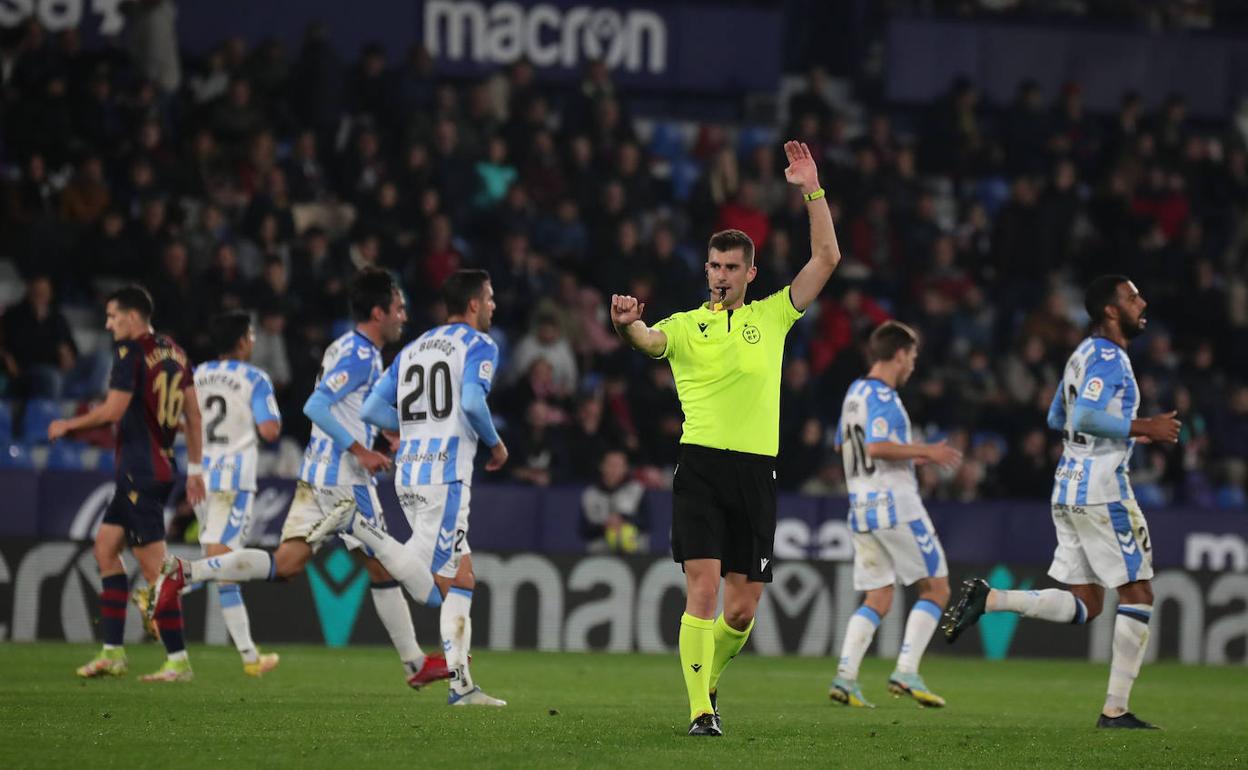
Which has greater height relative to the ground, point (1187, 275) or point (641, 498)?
point (1187, 275)

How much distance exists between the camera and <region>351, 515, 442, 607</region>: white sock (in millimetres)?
10469

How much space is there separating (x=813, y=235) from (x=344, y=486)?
3998mm

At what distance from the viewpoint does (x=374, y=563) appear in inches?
440

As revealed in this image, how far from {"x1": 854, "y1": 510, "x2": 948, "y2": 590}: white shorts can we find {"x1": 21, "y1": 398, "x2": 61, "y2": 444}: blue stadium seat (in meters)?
8.58

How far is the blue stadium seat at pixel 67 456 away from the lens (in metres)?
17.3

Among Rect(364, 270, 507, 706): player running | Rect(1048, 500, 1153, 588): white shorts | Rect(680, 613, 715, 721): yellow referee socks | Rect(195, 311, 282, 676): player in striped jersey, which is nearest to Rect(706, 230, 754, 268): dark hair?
Rect(680, 613, 715, 721): yellow referee socks

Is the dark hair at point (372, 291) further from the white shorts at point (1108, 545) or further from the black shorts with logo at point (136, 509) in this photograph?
the white shorts at point (1108, 545)

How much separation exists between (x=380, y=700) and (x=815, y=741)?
112 inches

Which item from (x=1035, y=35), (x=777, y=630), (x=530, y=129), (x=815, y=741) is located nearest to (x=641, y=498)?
(x=777, y=630)

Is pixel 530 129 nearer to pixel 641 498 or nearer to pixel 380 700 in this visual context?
pixel 641 498

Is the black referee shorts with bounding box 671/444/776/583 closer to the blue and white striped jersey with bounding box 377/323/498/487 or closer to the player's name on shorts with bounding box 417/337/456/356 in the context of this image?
the blue and white striped jersey with bounding box 377/323/498/487

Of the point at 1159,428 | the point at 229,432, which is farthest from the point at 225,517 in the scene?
the point at 1159,428

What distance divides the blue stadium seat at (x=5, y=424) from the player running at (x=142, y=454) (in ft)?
19.5

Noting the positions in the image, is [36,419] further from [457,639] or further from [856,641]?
[856,641]
